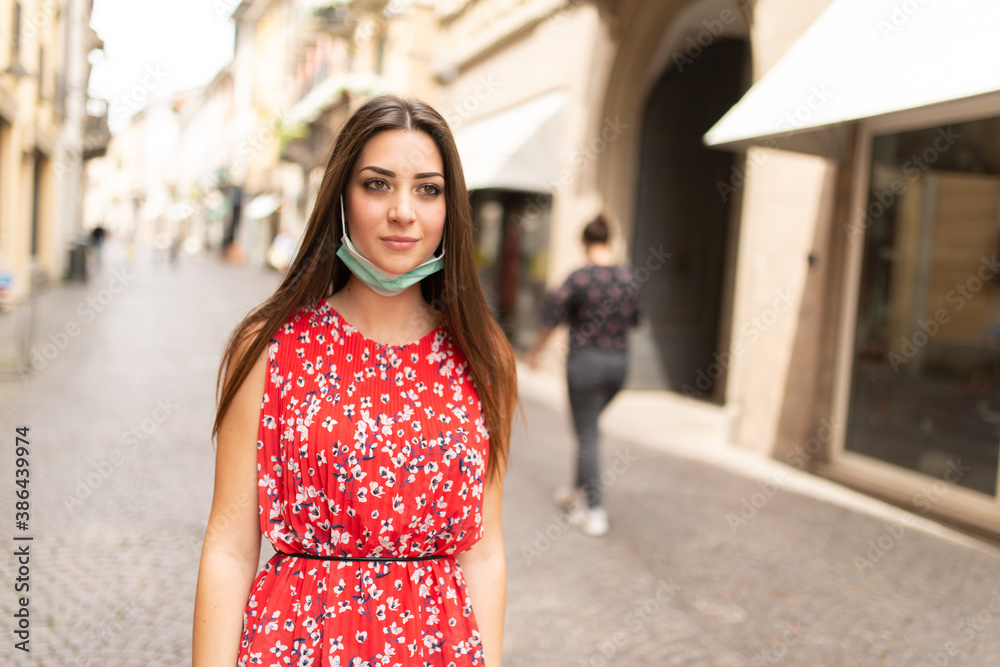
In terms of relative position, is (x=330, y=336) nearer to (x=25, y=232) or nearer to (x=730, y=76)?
(x=730, y=76)

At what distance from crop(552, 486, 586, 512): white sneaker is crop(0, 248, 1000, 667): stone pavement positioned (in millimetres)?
122

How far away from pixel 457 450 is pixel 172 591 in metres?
2.94

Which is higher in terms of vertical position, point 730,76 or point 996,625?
point 730,76

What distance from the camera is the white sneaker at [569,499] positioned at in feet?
18.2

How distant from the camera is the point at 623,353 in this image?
5605mm

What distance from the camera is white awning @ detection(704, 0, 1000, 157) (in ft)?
15.2

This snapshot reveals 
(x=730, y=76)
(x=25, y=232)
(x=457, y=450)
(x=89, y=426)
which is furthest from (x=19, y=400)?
(x=25, y=232)

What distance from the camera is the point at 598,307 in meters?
5.48

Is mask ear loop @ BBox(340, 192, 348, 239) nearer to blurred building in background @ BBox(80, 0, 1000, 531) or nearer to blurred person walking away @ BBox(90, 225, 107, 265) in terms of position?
blurred building in background @ BBox(80, 0, 1000, 531)

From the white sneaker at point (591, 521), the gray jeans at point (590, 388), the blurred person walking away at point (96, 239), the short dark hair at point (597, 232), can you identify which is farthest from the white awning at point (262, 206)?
the white sneaker at point (591, 521)

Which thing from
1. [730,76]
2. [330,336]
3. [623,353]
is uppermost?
[730,76]

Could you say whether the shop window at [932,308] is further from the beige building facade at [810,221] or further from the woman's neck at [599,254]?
the woman's neck at [599,254]

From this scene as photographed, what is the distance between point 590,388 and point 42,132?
58.0 feet

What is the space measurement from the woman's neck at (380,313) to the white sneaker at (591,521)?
3816 millimetres
